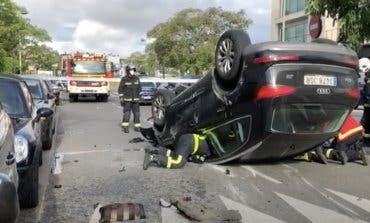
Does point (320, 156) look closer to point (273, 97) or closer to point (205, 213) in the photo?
point (273, 97)

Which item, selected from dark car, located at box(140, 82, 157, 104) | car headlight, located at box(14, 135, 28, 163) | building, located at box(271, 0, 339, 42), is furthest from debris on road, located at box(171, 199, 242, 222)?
building, located at box(271, 0, 339, 42)

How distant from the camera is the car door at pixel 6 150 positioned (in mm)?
4674

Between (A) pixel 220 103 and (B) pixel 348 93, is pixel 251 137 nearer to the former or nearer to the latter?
(A) pixel 220 103

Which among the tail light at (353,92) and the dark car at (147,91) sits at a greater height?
the tail light at (353,92)

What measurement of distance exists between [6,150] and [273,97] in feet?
13.9

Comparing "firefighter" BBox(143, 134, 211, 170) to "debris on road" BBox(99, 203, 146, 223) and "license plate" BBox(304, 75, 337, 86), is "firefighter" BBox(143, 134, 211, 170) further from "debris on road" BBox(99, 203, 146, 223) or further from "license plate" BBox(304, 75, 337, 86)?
"debris on road" BBox(99, 203, 146, 223)

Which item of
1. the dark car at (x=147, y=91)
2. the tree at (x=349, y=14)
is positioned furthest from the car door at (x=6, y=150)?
the dark car at (x=147, y=91)

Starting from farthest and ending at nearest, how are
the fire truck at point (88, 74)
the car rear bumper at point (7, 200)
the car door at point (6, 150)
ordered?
the fire truck at point (88, 74)
the car door at point (6, 150)
the car rear bumper at point (7, 200)

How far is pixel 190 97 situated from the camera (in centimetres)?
1023

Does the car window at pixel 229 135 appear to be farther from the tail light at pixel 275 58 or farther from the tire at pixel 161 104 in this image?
the tire at pixel 161 104

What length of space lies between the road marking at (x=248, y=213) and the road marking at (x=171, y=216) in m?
0.62

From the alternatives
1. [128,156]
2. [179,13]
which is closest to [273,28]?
[179,13]

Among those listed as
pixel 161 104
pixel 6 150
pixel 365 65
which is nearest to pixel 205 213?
pixel 6 150

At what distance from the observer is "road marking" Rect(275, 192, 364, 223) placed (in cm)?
655
